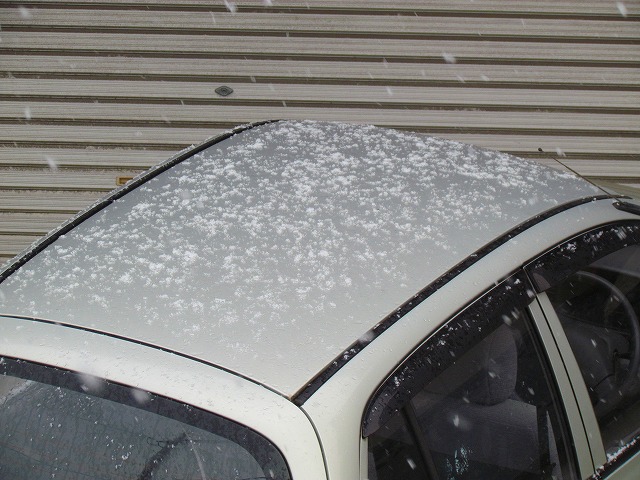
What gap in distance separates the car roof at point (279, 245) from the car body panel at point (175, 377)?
0.10ft

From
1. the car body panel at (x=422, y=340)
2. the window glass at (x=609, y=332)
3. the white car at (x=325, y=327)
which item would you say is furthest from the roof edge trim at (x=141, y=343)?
the window glass at (x=609, y=332)

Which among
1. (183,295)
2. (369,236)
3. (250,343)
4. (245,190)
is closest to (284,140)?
(245,190)

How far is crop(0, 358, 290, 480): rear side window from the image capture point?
1.45 m

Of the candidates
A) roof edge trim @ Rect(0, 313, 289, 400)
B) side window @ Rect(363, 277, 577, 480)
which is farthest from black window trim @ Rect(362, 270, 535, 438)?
roof edge trim @ Rect(0, 313, 289, 400)

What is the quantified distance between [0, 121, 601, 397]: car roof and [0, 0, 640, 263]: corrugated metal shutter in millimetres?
3001

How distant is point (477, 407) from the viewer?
1906 millimetres

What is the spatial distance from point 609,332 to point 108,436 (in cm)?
165

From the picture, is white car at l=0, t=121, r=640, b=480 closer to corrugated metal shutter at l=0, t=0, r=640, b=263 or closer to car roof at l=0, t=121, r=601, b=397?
car roof at l=0, t=121, r=601, b=397

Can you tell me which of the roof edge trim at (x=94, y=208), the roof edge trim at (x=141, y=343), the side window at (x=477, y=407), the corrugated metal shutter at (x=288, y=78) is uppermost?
the corrugated metal shutter at (x=288, y=78)

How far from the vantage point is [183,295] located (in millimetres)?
1695

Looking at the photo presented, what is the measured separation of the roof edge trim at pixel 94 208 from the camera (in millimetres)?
2003

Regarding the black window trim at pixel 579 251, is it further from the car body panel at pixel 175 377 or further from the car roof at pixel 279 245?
the car body panel at pixel 175 377

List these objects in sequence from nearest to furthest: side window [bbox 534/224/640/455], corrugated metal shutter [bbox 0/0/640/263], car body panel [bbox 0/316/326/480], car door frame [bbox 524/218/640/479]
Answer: car body panel [bbox 0/316/326/480], car door frame [bbox 524/218/640/479], side window [bbox 534/224/640/455], corrugated metal shutter [bbox 0/0/640/263]

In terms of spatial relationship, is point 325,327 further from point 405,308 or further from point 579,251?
point 579,251
